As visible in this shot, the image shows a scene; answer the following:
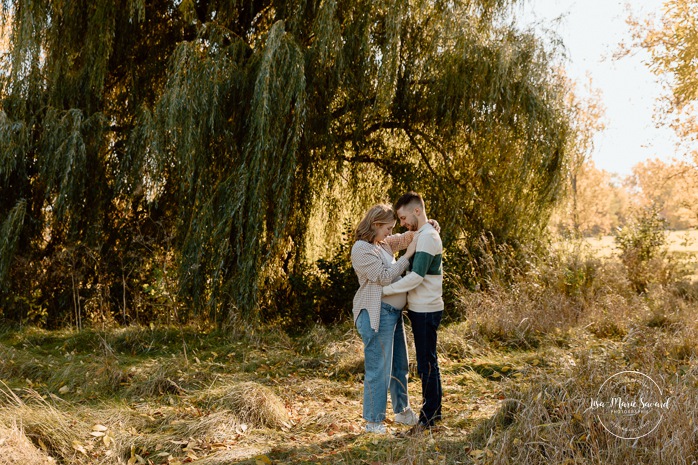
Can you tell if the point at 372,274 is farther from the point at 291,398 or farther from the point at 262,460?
the point at 291,398

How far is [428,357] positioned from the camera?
4.09 metres

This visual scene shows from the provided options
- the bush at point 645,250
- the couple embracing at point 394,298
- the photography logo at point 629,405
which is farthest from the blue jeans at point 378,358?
the bush at point 645,250

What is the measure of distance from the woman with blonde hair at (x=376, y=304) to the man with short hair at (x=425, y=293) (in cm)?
8

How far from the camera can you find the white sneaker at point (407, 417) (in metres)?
4.35

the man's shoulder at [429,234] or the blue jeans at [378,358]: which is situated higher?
the man's shoulder at [429,234]

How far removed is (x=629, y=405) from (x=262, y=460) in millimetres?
2200

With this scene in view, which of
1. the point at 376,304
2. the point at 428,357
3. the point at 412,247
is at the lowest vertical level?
the point at 428,357

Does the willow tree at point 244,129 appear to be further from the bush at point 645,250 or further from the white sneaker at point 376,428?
the bush at point 645,250

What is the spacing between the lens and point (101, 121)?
7133mm

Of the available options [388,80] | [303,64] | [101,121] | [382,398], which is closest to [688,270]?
[388,80]

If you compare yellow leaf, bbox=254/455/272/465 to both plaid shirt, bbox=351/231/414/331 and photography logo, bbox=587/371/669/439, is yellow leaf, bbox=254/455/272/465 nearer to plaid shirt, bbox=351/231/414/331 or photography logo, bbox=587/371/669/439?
plaid shirt, bbox=351/231/414/331

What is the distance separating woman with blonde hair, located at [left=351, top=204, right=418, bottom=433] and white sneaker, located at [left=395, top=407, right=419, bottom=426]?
229 millimetres

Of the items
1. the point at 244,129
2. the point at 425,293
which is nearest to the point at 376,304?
the point at 425,293

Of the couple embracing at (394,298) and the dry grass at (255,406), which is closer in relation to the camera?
the couple embracing at (394,298)
